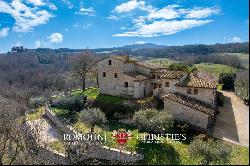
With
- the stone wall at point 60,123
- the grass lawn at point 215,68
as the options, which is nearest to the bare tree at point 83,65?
the stone wall at point 60,123

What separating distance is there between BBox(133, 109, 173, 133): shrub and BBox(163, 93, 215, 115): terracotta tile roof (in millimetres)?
3562

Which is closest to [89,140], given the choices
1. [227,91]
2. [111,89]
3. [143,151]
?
[143,151]

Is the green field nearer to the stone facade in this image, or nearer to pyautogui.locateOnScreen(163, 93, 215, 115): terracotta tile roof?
pyautogui.locateOnScreen(163, 93, 215, 115): terracotta tile roof

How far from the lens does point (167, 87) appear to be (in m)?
36.5

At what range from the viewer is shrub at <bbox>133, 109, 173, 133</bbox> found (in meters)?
27.9

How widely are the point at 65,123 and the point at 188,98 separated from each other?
1361 centimetres

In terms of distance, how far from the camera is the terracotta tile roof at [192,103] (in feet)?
102

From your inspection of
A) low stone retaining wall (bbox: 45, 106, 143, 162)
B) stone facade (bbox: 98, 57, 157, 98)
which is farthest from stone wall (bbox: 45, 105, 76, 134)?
stone facade (bbox: 98, 57, 157, 98)

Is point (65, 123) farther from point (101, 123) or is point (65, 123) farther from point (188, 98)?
point (188, 98)

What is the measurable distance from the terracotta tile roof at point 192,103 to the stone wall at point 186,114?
1.00ft

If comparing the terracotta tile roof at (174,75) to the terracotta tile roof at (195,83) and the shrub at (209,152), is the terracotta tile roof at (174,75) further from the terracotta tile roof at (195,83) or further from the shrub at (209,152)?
the shrub at (209,152)

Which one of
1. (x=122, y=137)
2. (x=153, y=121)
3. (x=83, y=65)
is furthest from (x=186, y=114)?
(x=83, y=65)

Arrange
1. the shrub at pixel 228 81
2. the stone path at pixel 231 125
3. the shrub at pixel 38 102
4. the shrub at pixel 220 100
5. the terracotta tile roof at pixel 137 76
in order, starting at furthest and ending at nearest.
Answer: the shrub at pixel 228 81
the shrub at pixel 38 102
the shrub at pixel 220 100
the terracotta tile roof at pixel 137 76
the stone path at pixel 231 125

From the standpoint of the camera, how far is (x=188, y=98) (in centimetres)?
3456
